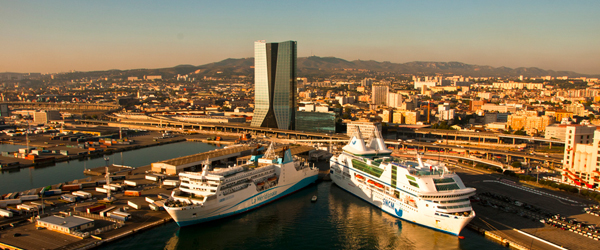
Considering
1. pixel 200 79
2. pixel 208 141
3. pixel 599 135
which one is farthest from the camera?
pixel 200 79

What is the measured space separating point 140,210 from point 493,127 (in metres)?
39.5

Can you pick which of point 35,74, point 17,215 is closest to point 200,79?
point 35,74

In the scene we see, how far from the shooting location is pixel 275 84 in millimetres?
39688

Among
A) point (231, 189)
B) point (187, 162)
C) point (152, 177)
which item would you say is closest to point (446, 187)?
point (231, 189)

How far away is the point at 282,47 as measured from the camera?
39125mm

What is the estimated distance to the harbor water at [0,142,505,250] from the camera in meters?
12.8

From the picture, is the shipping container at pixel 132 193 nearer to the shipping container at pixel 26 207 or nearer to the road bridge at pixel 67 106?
the shipping container at pixel 26 207

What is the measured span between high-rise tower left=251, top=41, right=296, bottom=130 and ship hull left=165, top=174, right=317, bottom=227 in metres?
21.9

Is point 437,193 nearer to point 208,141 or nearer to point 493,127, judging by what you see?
point 208,141

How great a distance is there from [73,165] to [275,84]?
19.9 metres

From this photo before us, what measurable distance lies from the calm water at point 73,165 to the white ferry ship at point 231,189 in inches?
402

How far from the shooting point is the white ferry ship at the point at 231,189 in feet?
46.0

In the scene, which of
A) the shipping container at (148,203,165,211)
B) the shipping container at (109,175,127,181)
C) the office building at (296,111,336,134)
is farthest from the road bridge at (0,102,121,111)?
the shipping container at (148,203,165,211)

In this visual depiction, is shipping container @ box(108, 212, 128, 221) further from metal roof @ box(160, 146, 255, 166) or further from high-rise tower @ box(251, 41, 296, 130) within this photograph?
high-rise tower @ box(251, 41, 296, 130)
